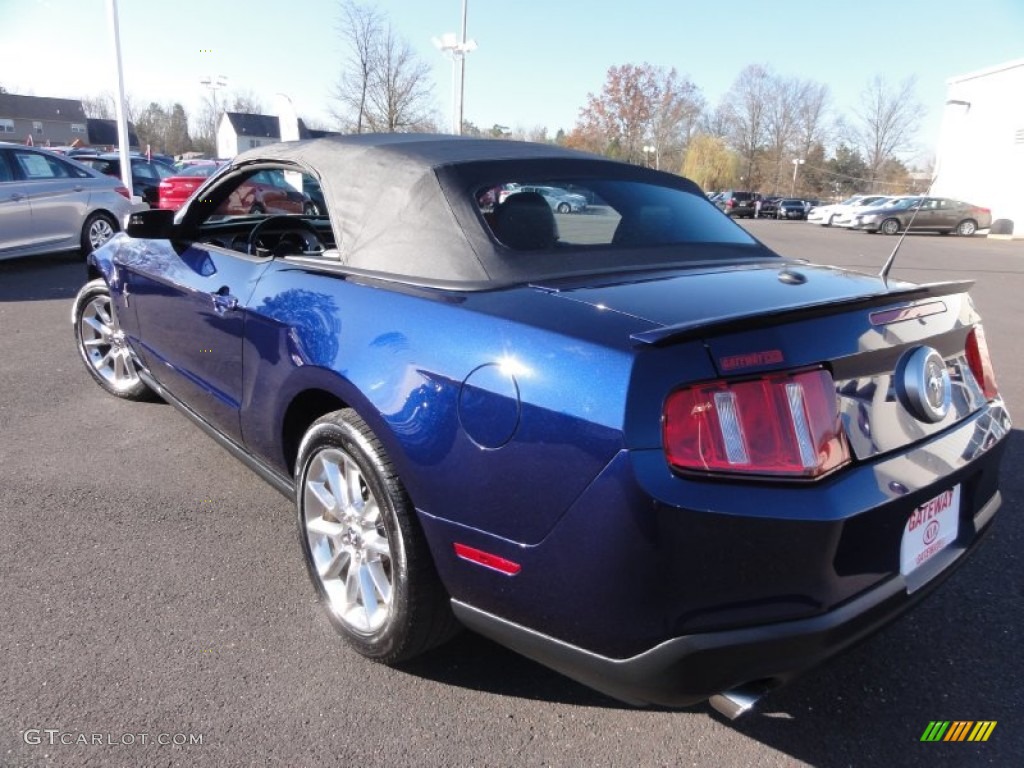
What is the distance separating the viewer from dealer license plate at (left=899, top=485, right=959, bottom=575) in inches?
72.2

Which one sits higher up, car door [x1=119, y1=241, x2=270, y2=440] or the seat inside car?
the seat inside car

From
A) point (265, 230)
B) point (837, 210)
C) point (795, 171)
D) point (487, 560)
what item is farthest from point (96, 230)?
point (795, 171)

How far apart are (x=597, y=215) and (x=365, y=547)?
5.22ft

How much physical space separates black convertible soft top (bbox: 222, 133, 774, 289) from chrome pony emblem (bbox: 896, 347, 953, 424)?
881 millimetres

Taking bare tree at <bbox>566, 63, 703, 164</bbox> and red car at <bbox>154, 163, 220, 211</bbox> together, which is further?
bare tree at <bbox>566, 63, 703, 164</bbox>

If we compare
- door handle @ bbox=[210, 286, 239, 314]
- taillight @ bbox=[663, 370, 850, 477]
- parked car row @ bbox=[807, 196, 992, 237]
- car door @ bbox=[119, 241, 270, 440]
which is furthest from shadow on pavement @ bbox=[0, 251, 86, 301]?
parked car row @ bbox=[807, 196, 992, 237]

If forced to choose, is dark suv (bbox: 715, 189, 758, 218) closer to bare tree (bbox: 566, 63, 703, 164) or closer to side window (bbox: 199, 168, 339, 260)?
bare tree (bbox: 566, 63, 703, 164)

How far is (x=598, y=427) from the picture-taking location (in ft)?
5.26

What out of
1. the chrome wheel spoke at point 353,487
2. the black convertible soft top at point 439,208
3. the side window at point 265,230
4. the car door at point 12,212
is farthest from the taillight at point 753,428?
the car door at point 12,212

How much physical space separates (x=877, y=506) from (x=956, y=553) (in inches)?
23.3

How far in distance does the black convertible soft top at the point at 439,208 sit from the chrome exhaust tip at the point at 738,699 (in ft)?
3.98

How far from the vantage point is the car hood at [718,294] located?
1783mm

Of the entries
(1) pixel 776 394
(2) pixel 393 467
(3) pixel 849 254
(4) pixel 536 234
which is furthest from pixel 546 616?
(3) pixel 849 254

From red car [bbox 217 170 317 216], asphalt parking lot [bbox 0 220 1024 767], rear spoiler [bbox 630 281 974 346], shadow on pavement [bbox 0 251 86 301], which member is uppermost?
rear spoiler [bbox 630 281 974 346]
